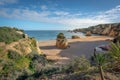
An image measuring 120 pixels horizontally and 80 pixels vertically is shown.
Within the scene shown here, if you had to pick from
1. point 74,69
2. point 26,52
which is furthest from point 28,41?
point 74,69

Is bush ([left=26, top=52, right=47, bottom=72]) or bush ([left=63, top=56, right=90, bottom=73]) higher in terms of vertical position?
→ bush ([left=63, top=56, right=90, bottom=73])

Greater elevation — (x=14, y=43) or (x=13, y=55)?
(x=14, y=43)

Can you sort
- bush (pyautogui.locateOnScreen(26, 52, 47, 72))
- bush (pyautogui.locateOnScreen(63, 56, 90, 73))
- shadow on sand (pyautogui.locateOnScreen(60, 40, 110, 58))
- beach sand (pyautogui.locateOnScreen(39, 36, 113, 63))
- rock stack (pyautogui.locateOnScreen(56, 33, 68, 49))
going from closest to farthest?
bush (pyautogui.locateOnScreen(63, 56, 90, 73)), bush (pyautogui.locateOnScreen(26, 52, 47, 72)), beach sand (pyautogui.locateOnScreen(39, 36, 113, 63)), shadow on sand (pyautogui.locateOnScreen(60, 40, 110, 58)), rock stack (pyautogui.locateOnScreen(56, 33, 68, 49))

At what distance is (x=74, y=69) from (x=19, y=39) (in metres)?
12.1

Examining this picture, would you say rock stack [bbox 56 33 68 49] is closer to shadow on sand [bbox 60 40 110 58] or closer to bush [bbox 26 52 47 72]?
shadow on sand [bbox 60 40 110 58]

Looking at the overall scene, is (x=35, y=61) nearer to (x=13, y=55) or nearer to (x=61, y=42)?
(x=13, y=55)

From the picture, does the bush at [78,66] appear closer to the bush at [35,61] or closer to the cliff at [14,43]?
the bush at [35,61]

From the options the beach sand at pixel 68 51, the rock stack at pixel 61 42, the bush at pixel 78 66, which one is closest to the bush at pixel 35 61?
the beach sand at pixel 68 51

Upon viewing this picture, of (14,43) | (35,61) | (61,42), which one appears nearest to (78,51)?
(61,42)

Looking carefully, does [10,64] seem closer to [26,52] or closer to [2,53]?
[2,53]

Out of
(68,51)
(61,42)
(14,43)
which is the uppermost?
(14,43)

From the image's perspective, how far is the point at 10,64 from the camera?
16844 millimetres

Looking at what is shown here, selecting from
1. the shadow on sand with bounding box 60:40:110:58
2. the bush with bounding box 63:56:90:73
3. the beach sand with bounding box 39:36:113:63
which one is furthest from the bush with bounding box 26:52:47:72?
the bush with bounding box 63:56:90:73

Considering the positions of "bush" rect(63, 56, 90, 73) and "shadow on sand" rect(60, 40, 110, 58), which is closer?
"bush" rect(63, 56, 90, 73)
